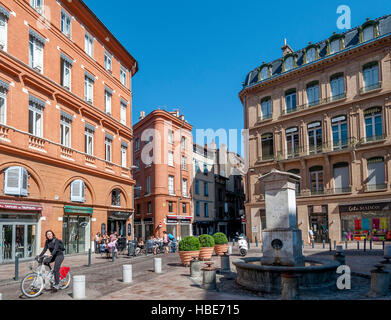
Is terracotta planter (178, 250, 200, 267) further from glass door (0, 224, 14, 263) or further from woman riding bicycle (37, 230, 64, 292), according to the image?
glass door (0, 224, 14, 263)

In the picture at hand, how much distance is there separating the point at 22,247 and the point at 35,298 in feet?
34.4

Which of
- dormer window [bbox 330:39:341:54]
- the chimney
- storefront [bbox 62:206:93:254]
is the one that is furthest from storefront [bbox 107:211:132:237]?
the chimney

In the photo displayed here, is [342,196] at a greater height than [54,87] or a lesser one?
lesser

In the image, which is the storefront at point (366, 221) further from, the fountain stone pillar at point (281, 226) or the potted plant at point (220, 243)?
the fountain stone pillar at point (281, 226)

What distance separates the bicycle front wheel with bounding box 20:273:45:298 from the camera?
984cm

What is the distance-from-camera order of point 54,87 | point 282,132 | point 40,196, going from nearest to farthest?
point 40,196
point 54,87
point 282,132

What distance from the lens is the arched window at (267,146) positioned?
37.1 m

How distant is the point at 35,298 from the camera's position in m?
9.73

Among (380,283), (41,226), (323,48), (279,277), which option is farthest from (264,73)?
(380,283)

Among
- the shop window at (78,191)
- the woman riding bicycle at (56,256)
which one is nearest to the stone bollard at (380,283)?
the woman riding bicycle at (56,256)

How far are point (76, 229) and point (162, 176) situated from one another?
18.6 meters

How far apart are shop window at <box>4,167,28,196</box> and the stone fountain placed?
12.4m
